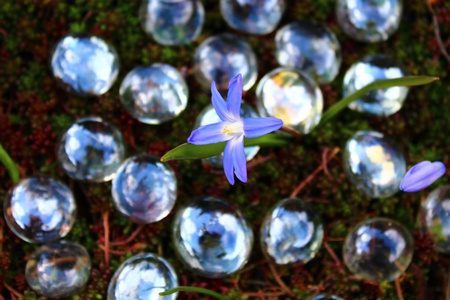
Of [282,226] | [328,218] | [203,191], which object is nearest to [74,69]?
[203,191]

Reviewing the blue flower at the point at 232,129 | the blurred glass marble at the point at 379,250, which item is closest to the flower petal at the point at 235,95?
the blue flower at the point at 232,129

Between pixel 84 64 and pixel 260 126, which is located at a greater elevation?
pixel 84 64

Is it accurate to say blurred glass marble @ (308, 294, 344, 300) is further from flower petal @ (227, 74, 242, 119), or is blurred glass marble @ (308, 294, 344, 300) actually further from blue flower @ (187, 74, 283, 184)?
flower petal @ (227, 74, 242, 119)

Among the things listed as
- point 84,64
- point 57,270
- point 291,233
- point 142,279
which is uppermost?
point 84,64

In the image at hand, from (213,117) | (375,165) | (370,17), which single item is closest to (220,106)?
(213,117)

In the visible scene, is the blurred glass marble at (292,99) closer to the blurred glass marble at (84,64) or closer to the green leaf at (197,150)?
the green leaf at (197,150)

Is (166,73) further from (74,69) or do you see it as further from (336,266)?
(336,266)

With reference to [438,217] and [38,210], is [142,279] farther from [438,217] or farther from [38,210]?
[438,217]
